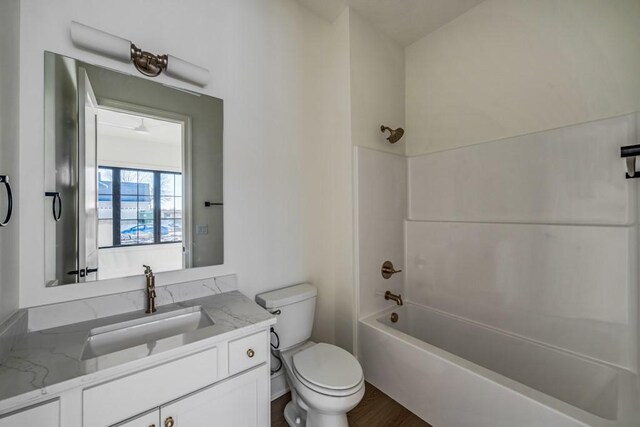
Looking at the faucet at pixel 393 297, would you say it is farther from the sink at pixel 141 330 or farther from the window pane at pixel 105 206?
the window pane at pixel 105 206

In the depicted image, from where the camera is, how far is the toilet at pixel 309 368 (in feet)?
4.15

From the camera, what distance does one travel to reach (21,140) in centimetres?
105

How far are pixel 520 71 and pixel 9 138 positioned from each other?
2704 millimetres

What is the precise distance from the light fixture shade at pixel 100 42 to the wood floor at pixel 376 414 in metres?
2.16

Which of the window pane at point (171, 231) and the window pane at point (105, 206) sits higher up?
the window pane at point (105, 206)

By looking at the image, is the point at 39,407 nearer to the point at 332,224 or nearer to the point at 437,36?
the point at 332,224

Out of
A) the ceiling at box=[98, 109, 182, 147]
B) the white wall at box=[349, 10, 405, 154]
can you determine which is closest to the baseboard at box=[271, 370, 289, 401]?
the ceiling at box=[98, 109, 182, 147]

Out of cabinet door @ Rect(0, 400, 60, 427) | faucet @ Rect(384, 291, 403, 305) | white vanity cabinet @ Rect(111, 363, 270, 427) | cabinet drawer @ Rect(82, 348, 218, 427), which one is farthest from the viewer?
faucet @ Rect(384, 291, 403, 305)

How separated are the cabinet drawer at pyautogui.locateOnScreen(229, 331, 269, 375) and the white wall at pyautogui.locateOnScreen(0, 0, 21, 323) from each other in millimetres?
815

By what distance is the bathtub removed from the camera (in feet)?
3.84

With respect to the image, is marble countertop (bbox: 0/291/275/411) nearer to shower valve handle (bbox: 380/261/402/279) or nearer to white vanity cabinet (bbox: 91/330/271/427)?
white vanity cabinet (bbox: 91/330/271/427)

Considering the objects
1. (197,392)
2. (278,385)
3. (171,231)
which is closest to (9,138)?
(171,231)

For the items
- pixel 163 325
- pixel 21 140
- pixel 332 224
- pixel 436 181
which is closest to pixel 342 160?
pixel 332 224

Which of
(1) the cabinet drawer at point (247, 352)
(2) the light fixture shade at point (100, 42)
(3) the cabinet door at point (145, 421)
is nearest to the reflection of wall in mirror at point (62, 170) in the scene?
(2) the light fixture shade at point (100, 42)
